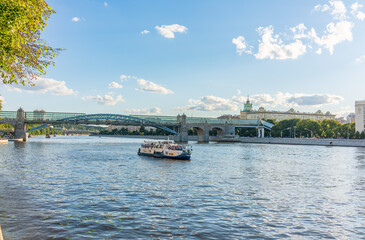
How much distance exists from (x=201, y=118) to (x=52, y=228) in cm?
14358

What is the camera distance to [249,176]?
102ft

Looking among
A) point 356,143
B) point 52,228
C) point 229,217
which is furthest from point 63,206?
point 356,143

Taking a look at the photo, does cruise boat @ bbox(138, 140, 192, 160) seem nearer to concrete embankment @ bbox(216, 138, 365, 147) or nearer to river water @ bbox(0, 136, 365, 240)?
river water @ bbox(0, 136, 365, 240)

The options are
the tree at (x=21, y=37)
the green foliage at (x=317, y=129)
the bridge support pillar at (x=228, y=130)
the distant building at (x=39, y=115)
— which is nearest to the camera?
the tree at (x=21, y=37)

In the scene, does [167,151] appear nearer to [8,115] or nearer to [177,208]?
[177,208]

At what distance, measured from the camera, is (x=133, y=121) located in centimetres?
13212

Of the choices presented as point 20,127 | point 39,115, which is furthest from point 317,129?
point 20,127

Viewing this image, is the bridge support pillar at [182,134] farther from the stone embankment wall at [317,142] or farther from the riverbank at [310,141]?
→ the stone embankment wall at [317,142]

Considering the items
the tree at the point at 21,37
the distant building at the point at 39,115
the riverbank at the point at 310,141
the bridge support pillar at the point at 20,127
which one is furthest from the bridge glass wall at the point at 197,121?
the tree at the point at 21,37

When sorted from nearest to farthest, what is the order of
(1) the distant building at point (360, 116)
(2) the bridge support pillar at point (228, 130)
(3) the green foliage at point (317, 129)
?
(3) the green foliage at point (317, 129) < (1) the distant building at point (360, 116) < (2) the bridge support pillar at point (228, 130)

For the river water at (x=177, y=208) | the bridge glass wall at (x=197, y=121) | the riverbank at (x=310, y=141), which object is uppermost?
the bridge glass wall at (x=197, y=121)

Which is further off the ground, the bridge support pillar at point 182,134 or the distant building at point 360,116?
the distant building at point 360,116

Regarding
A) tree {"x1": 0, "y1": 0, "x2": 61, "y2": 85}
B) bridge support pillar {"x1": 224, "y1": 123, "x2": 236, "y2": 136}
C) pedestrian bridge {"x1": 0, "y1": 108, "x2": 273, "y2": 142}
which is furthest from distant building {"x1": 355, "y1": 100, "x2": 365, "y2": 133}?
tree {"x1": 0, "y1": 0, "x2": 61, "y2": 85}

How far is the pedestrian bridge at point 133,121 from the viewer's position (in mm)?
118750
